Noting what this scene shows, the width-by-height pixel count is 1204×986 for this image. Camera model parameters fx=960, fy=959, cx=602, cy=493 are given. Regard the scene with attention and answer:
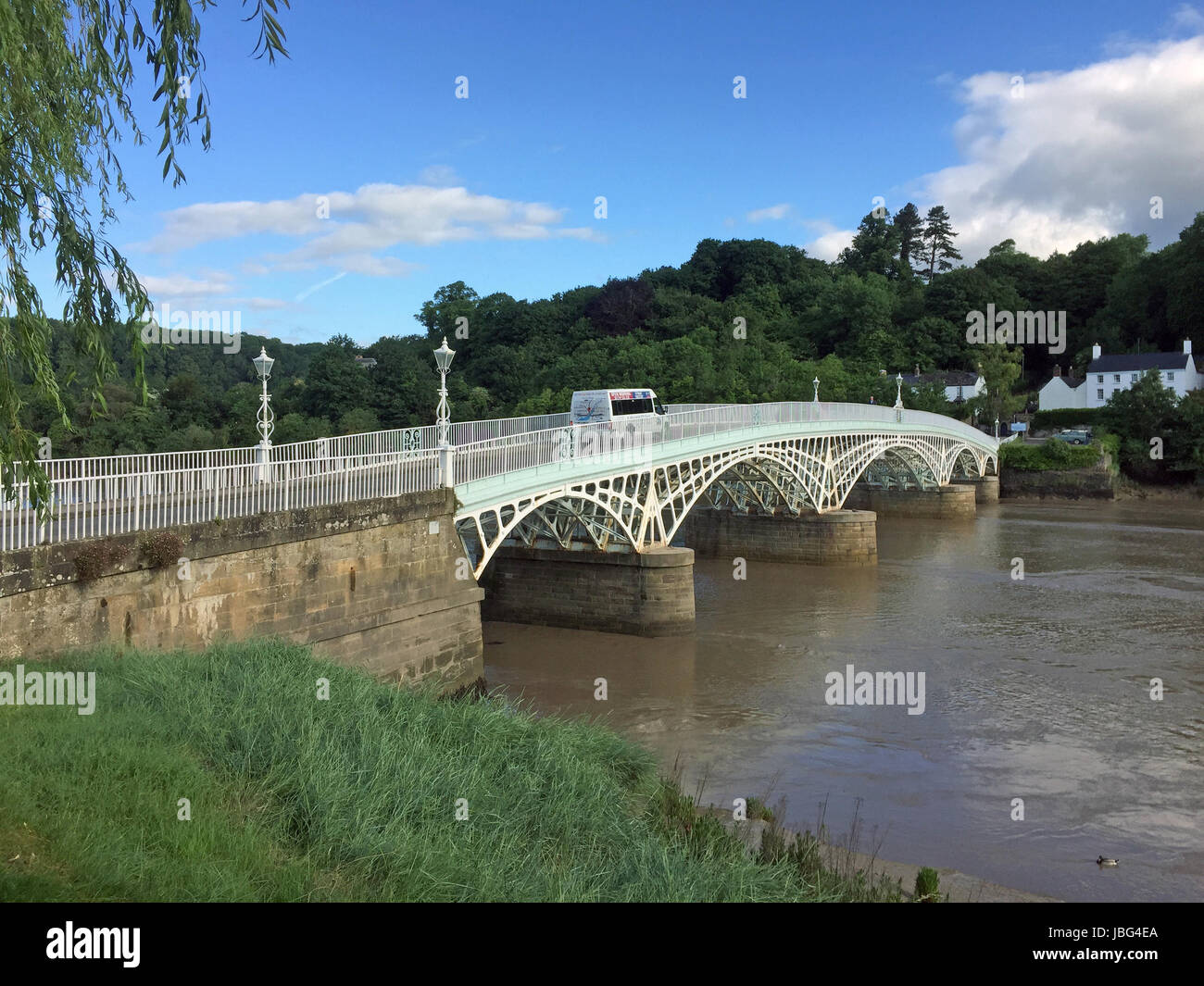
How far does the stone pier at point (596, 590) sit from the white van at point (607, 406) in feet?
16.4

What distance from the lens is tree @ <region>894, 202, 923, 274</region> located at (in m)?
114

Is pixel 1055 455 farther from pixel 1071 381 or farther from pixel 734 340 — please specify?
pixel 734 340

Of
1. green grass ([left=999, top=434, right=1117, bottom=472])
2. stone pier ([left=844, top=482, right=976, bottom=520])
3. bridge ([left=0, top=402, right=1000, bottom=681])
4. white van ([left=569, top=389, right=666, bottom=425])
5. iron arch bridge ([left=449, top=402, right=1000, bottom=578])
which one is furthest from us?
green grass ([left=999, top=434, right=1117, bottom=472])

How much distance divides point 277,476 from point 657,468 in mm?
11728

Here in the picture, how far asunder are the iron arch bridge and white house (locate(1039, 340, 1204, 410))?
3063 centimetres

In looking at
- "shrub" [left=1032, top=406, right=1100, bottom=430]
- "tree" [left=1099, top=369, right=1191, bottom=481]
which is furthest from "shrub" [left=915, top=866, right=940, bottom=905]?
"shrub" [left=1032, top=406, right=1100, bottom=430]

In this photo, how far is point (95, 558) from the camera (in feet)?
37.6

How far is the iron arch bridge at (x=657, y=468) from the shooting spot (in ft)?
65.2

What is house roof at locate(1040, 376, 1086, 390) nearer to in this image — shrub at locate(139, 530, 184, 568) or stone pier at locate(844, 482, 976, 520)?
stone pier at locate(844, 482, 976, 520)

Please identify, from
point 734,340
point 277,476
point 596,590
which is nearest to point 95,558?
point 277,476

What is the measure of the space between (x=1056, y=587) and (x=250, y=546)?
26.1 meters

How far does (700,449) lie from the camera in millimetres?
27531

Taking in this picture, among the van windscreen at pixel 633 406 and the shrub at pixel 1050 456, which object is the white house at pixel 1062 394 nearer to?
the shrub at pixel 1050 456
